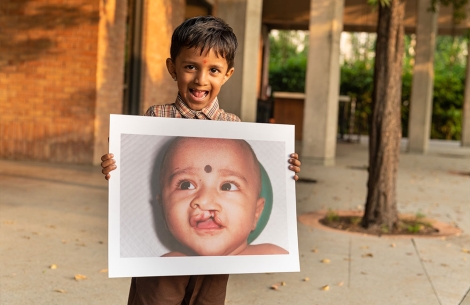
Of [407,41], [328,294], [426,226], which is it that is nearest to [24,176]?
[426,226]

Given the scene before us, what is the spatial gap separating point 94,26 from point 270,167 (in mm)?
9591

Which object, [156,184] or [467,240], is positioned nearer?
[156,184]

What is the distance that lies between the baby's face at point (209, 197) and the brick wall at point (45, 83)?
9.55 m

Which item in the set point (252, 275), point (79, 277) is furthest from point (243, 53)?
point (79, 277)

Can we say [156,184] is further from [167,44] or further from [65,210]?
[167,44]

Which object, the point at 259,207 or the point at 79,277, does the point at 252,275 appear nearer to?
the point at 79,277

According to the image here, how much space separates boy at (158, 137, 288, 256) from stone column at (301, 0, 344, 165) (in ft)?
41.4

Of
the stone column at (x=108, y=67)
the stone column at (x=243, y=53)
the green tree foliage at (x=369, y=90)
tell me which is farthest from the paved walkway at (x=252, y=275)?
the green tree foliage at (x=369, y=90)

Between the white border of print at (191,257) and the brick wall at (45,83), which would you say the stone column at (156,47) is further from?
the white border of print at (191,257)

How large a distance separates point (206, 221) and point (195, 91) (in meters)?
0.48

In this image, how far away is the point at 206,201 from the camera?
291 cm

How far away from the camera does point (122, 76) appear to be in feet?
44.0

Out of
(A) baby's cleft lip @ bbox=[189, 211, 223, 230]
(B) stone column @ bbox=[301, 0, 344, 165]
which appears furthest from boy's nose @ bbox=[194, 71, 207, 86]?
(B) stone column @ bbox=[301, 0, 344, 165]

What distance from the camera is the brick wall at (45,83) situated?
12.2m
